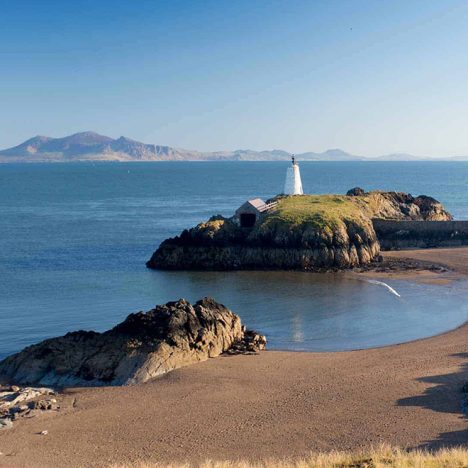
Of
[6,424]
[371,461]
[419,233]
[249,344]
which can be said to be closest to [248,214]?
[419,233]

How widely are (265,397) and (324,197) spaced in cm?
4112

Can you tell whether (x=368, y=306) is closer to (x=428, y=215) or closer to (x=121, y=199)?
(x=428, y=215)

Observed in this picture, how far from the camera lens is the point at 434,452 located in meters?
20.8

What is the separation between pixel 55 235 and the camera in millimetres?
71875

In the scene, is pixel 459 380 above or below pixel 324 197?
below

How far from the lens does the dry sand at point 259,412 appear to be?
22.2 meters

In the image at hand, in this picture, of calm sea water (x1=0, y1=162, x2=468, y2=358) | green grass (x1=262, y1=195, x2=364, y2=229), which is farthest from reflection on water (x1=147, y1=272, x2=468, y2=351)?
green grass (x1=262, y1=195, x2=364, y2=229)

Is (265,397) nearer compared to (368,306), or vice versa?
(265,397)

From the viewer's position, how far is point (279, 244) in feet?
177

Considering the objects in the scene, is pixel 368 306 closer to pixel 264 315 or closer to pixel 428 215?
pixel 264 315

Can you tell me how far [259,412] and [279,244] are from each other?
2944cm

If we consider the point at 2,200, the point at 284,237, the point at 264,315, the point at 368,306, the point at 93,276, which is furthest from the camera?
the point at 2,200

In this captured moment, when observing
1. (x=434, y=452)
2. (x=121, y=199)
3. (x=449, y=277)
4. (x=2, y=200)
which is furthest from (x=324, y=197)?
(x=2, y=200)

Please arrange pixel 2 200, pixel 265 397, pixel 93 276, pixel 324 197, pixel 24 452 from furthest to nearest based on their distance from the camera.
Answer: pixel 2 200, pixel 324 197, pixel 93 276, pixel 265 397, pixel 24 452
